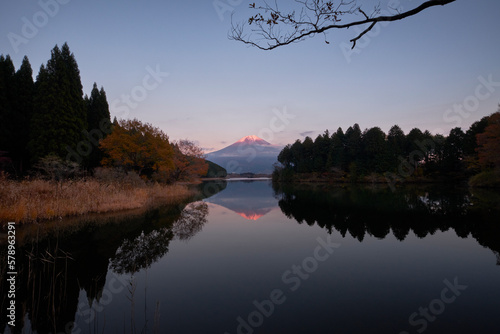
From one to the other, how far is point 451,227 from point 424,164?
5434 cm

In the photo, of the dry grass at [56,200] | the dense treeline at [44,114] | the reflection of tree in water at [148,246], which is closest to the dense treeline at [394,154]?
the reflection of tree in water at [148,246]

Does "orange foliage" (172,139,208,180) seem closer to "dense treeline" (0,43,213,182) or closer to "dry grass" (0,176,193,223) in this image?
"dense treeline" (0,43,213,182)

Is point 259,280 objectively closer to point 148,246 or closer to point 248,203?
point 148,246

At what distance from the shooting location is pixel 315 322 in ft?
13.7

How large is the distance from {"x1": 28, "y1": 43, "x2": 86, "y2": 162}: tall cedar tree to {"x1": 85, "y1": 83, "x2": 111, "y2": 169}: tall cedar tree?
414 cm

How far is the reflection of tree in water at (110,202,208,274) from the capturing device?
6980mm

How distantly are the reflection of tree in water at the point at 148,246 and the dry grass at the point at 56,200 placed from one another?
17.4 feet

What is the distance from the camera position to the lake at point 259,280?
166 inches

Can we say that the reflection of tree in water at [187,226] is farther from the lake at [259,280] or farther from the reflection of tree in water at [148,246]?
the lake at [259,280]

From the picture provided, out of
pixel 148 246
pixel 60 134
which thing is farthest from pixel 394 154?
pixel 60 134

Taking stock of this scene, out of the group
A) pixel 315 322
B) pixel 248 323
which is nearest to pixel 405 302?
pixel 315 322

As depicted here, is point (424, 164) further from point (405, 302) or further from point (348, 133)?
point (405, 302)

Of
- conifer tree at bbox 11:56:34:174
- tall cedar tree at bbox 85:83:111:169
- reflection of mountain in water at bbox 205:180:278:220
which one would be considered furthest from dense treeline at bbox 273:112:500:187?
conifer tree at bbox 11:56:34:174

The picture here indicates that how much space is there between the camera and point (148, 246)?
8867 millimetres
